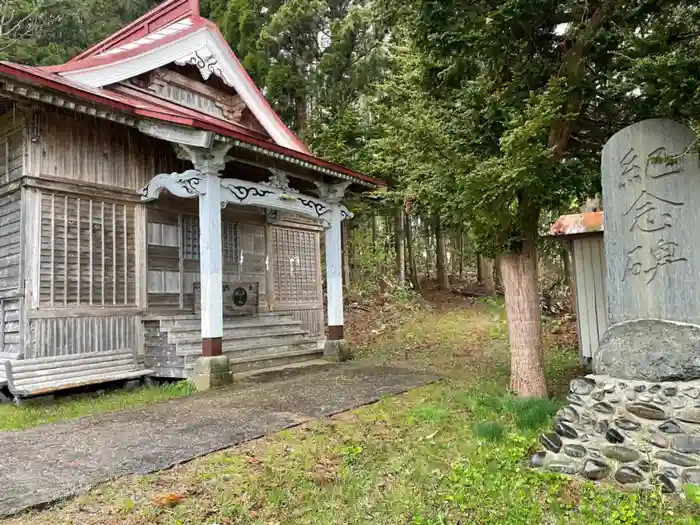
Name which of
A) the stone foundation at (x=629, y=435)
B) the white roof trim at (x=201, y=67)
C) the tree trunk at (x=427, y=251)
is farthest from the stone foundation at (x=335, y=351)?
the tree trunk at (x=427, y=251)

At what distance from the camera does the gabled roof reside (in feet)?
22.2

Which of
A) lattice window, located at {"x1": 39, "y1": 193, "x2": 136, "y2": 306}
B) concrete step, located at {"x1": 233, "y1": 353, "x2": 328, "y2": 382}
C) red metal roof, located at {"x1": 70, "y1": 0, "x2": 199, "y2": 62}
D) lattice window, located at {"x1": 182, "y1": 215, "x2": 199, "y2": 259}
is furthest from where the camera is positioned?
red metal roof, located at {"x1": 70, "y1": 0, "x2": 199, "y2": 62}

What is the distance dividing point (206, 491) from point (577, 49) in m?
5.23

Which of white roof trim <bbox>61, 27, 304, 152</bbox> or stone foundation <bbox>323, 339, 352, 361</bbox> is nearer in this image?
white roof trim <bbox>61, 27, 304, 152</bbox>

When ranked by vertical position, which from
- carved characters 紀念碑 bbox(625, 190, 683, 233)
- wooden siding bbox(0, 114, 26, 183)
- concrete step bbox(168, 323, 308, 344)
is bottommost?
concrete step bbox(168, 323, 308, 344)

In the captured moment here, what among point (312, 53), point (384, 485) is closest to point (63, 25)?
point (312, 53)

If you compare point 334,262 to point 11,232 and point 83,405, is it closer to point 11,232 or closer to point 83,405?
point 83,405

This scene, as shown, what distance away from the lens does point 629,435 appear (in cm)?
357

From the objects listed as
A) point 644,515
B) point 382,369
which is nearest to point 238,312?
point 382,369

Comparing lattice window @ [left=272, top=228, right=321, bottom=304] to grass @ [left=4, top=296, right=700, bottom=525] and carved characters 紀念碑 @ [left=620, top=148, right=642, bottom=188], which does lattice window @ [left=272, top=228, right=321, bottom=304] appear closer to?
grass @ [left=4, top=296, right=700, bottom=525]

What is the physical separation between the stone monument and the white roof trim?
7.34 meters

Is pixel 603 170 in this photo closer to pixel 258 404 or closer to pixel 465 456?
pixel 465 456

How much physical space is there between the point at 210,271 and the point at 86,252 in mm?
1972

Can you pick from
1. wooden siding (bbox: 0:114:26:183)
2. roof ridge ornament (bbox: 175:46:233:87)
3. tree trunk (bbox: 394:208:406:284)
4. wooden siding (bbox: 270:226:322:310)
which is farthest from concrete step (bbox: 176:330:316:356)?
tree trunk (bbox: 394:208:406:284)
